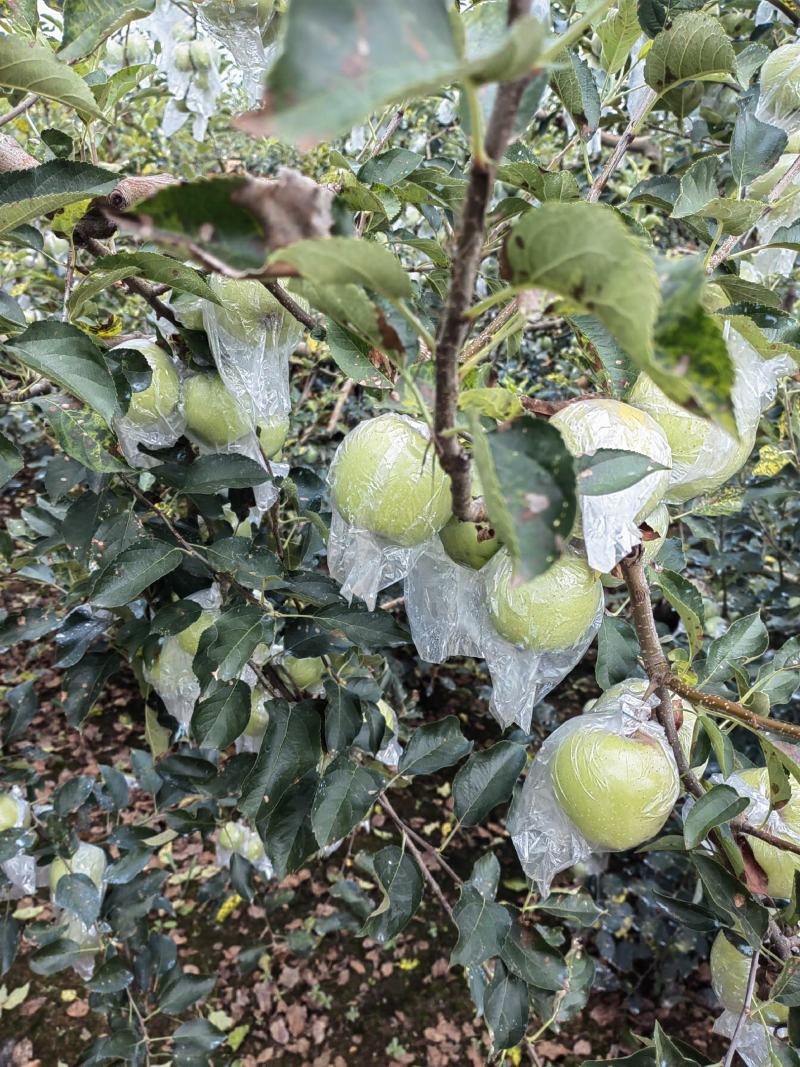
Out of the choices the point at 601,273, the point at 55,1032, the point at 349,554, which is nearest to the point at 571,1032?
the point at 55,1032

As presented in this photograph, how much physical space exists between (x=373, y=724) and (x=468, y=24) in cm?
88

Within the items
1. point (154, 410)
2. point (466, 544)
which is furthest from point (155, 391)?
point (466, 544)

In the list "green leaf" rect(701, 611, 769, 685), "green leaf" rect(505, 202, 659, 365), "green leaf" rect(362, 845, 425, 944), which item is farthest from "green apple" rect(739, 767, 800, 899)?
"green leaf" rect(505, 202, 659, 365)

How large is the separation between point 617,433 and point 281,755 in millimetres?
600

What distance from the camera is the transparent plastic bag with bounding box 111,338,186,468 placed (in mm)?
830

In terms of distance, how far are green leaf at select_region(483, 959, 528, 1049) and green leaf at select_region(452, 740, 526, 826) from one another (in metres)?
0.21

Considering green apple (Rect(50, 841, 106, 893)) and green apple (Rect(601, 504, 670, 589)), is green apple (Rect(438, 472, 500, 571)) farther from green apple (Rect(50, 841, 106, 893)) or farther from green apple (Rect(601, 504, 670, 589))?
green apple (Rect(50, 841, 106, 893))

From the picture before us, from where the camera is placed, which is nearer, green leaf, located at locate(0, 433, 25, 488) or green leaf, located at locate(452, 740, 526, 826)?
green leaf, located at locate(0, 433, 25, 488)

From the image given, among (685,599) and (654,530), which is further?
(685,599)

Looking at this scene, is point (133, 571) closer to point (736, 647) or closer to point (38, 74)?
point (38, 74)

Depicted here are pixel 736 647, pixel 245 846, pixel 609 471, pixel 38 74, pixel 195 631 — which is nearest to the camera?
pixel 609 471

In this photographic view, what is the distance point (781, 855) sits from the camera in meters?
0.80

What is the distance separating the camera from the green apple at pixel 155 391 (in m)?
0.83

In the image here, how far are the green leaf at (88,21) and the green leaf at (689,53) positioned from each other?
54 cm
